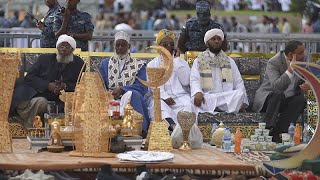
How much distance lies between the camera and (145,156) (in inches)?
550

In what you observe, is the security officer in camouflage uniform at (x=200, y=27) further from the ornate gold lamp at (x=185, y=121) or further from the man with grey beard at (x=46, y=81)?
the ornate gold lamp at (x=185, y=121)

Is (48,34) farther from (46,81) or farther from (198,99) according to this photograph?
(198,99)

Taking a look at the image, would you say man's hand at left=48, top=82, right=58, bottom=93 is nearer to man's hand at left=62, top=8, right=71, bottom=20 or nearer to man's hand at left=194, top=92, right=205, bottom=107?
man's hand at left=62, top=8, right=71, bottom=20

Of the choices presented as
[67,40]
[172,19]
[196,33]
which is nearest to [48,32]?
[67,40]

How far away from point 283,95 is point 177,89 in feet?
4.62

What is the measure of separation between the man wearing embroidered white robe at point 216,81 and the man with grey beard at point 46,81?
1.57 meters

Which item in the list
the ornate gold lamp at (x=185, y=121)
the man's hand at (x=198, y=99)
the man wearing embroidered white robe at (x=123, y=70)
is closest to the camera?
the ornate gold lamp at (x=185, y=121)

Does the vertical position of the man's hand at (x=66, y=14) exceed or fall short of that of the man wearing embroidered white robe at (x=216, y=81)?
it exceeds it

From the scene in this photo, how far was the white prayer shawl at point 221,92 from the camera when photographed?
17.0 meters

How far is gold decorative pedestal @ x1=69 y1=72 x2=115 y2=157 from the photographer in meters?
14.4

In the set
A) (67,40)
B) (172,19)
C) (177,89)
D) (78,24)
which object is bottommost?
(177,89)

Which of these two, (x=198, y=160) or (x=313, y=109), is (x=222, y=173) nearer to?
(x=198, y=160)

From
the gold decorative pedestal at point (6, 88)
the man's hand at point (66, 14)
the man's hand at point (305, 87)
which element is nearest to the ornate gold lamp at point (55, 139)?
the gold decorative pedestal at point (6, 88)

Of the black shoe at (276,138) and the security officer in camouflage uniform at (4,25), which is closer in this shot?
the black shoe at (276,138)
